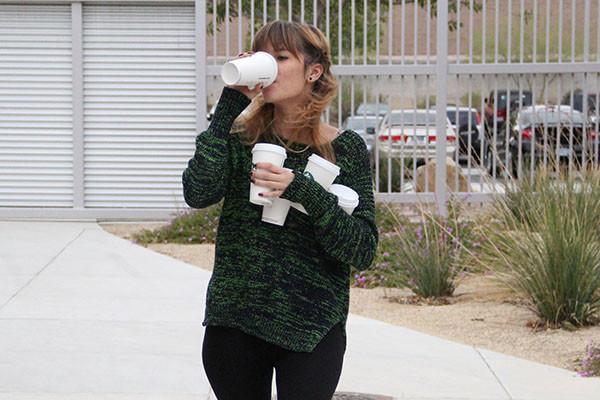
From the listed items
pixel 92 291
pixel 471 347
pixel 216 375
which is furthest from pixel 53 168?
pixel 216 375

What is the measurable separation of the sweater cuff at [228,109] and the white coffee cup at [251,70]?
11 cm

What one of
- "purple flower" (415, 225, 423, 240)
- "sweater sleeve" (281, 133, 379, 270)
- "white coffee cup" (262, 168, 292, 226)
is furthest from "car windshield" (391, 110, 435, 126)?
"white coffee cup" (262, 168, 292, 226)

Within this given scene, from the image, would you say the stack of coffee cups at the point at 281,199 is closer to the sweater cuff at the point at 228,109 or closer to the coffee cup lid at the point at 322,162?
the coffee cup lid at the point at 322,162

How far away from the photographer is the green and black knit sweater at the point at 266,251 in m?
3.41

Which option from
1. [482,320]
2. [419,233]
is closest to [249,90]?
[482,320]

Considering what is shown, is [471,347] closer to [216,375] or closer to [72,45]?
[216,375]

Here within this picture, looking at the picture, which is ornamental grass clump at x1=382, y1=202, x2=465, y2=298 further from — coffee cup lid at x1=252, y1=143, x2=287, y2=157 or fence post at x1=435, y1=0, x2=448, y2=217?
coffee cup lid at x1=252, y1=143, x2=287, y2=157

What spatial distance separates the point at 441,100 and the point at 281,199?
10.4 m

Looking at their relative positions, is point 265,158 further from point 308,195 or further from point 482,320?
point 482,320

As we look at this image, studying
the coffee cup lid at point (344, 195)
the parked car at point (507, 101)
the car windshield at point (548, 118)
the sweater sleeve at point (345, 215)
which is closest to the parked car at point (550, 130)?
the car windshield at point (548, 118)

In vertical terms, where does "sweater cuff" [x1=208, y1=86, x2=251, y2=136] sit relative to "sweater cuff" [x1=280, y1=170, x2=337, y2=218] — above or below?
above

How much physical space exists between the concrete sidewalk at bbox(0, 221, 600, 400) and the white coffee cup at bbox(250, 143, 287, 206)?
3.16 m

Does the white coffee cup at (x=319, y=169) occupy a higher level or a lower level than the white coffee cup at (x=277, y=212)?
higher

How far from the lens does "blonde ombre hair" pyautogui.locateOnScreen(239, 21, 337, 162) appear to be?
3.47 m
